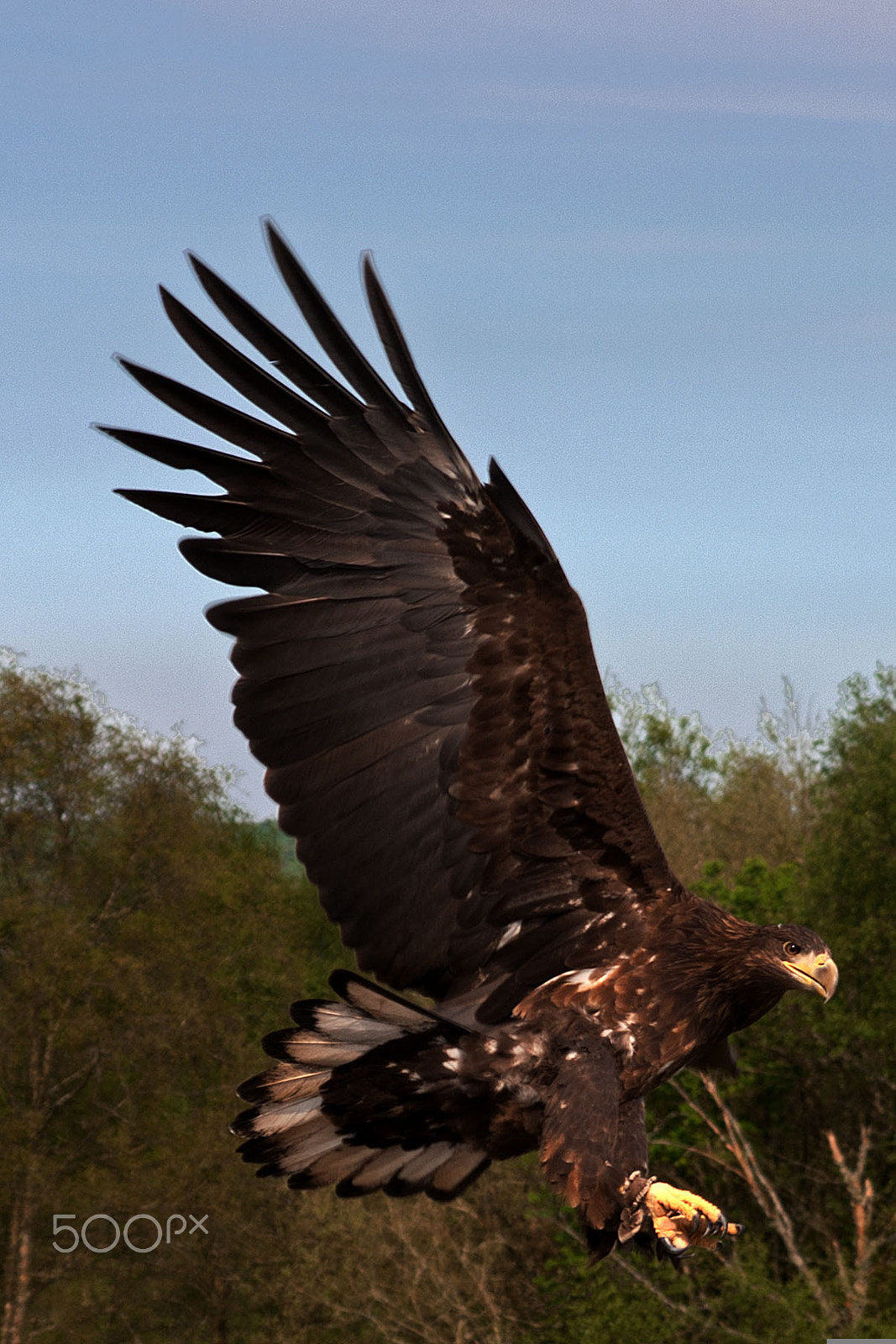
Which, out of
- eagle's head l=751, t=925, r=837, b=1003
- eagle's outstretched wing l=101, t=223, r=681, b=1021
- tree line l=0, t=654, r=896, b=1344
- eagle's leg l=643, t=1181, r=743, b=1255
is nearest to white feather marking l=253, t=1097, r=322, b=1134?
eagle's outstretched wing l=101, t=223, r=681, b=1021

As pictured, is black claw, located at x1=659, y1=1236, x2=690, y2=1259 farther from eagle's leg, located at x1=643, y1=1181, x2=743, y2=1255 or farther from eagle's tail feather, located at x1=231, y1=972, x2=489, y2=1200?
eagle's tail feather, located at x1=231, y1=972, x2=489, y2=1200

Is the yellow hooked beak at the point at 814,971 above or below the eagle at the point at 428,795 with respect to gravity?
below

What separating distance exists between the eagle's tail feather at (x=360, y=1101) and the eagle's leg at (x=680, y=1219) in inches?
33.4

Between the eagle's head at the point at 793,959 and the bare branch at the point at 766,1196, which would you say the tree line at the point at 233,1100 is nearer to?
the bare branch at the point at 766,1196

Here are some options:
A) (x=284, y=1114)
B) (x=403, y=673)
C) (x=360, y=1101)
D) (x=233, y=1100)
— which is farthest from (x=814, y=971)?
(x=233, y=1100)

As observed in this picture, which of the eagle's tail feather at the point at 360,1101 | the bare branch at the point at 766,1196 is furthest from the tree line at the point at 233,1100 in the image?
the eagle's tail feather at the point at 360,1101

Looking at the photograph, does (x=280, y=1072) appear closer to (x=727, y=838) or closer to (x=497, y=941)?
(x=497, y=941)

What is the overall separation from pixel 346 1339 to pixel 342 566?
78.2 feet

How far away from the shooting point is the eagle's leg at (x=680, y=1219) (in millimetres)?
4703

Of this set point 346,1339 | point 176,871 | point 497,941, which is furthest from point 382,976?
point 176,871

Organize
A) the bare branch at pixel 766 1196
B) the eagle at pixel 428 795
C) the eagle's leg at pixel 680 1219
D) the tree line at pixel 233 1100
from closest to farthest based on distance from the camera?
1. the eagle's leg at pixel 680 1219
2. the eagle at pixel 428 795
3. the bare branch at pixel 766 1196
4. the tree line at pixel 233 1100

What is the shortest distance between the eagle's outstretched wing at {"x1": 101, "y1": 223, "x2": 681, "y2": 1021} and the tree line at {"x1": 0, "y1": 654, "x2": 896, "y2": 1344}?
19066 millimetres

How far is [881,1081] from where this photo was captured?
87.0 feet

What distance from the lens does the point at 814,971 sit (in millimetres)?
5406
